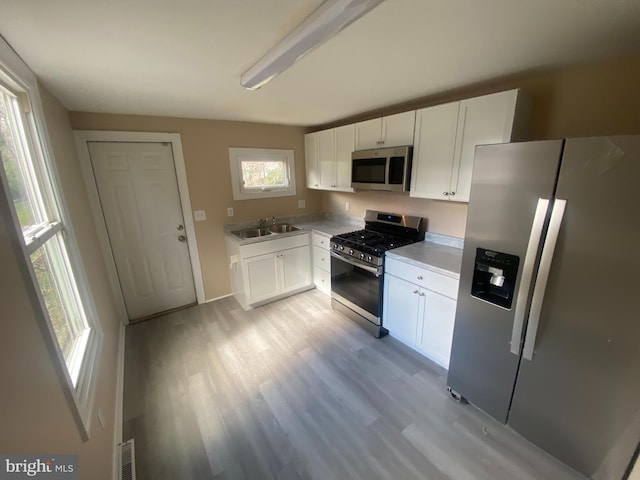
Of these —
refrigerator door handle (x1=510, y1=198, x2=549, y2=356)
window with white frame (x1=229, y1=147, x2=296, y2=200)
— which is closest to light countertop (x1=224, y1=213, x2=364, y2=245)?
window with white frame (x1=229, y1=147, x2=296, y2=200)

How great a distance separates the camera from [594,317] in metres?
1.27

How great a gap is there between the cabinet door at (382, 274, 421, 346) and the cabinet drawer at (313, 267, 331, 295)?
99 cm

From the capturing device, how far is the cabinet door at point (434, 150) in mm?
2072

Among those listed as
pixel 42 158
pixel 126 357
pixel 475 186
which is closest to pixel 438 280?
pixel 475 186

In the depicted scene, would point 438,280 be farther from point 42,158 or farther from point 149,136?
point 149,136

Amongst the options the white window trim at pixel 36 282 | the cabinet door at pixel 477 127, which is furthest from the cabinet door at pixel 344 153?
the white window trim at pixel 36 282

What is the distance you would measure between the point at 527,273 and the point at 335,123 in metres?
2.91

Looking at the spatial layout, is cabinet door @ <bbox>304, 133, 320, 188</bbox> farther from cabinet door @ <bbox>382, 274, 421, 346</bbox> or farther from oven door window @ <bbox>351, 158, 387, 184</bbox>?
cabinet door @ <bbox>382, 274, 421, 346</bbox>

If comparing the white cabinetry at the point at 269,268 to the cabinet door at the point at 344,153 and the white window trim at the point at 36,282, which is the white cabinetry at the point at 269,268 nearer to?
the cabinet door at the point at 344,153

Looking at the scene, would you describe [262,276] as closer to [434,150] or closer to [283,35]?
[434,150]

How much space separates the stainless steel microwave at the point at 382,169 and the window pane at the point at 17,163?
2525mm

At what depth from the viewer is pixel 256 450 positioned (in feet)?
5.27

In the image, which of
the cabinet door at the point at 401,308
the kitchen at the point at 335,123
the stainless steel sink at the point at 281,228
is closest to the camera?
the kitchen at the point at 335,123

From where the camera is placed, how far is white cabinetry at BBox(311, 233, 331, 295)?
10.8ft
